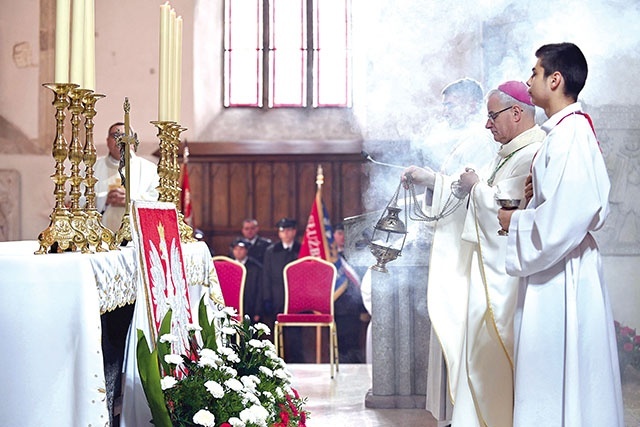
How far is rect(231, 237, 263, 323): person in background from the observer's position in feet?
33.6

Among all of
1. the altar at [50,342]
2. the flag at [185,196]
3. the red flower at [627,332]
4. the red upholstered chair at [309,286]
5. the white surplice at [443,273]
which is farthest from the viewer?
the flag at [185,196]

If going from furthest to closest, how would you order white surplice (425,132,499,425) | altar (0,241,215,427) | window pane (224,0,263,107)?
1. window pane (224,0,263,107)
2. white surplice (425,132,499,425)
3. altar (0,241,215,427)

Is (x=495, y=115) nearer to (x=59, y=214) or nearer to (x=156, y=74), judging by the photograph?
(x=59, y=214)

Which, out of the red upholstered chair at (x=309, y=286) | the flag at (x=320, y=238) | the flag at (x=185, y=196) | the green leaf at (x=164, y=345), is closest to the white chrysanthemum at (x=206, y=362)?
the green leaf at (x=164, y=345)

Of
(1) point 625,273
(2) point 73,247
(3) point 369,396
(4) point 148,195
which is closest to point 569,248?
(2) point 73,247

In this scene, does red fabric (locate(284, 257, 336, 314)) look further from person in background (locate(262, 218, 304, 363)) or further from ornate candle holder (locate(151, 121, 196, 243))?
ornate candle holder (locate(151, 121, 196, 243))

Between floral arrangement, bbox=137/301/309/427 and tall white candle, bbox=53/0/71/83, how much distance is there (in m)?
0.86

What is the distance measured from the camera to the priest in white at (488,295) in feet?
12.8

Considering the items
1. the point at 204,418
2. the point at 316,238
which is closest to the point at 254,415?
the point at 204,418

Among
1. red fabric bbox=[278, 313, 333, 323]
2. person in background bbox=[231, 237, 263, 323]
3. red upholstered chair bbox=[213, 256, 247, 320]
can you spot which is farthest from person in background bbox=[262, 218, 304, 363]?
red fabric bbox=[278, 313, 333, 323]

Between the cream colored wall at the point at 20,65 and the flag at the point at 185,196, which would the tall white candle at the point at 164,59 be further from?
the cream colored wall at the point at 20,65

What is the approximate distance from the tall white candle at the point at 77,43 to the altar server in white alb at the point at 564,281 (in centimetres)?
162

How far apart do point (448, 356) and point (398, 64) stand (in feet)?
15.4

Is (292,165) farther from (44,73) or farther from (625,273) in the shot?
(625,273)
